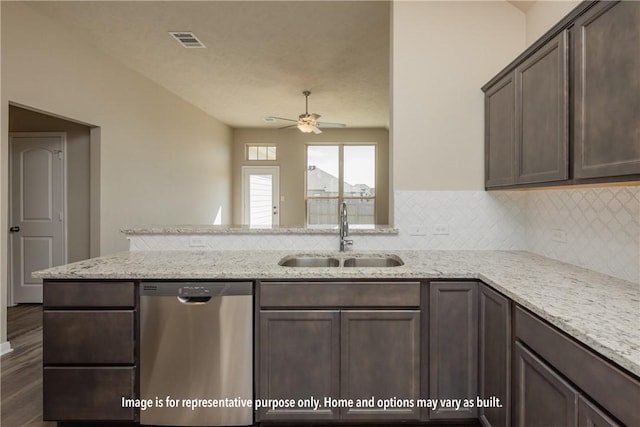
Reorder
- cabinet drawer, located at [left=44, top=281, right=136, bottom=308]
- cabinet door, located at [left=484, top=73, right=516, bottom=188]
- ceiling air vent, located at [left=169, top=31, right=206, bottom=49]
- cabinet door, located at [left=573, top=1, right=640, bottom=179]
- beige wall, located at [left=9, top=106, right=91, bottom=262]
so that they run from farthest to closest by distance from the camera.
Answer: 1. beige wall, located at [left=9, top=106, right=91, bottom=262]
2. ceiling air vent, located at [left=169, top=31, right=206, bottom=49]
3. cabinet door, located at [left=484, top=73, right=516, bottom=188]
4. cabinet drawer, located at [left=44, top=281, right=136, bottom=308]
5. cabinet door, located at [left=573, top=1, right=640, bottom=179]

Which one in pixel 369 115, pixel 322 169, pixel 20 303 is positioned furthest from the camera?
pixel 322 169

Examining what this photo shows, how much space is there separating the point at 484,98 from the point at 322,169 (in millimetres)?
5573

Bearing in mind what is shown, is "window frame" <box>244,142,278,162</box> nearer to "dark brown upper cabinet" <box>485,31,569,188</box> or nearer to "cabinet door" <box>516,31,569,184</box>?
"dark brown upper cabinet" <box>485,31,569,188</box>

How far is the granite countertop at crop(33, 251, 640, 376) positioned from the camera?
104 centimetres

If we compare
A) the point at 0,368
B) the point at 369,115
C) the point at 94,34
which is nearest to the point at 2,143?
the point at 94,34

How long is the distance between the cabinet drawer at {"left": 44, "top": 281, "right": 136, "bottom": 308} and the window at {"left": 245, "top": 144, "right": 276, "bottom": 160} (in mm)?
6413

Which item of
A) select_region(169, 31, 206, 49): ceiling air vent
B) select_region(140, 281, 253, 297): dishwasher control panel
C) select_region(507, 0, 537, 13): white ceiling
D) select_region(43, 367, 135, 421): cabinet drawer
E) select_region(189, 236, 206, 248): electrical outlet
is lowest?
select_region(43, 367, 135, 421): cabinet drawer

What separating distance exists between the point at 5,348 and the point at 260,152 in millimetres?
5972

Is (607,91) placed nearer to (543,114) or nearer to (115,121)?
(543,114)

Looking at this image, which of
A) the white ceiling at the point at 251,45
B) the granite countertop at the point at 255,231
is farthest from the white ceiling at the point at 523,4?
the granite countertop at the point at 255,231

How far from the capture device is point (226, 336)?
1.79 metres

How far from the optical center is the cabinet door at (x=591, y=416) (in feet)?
3.02

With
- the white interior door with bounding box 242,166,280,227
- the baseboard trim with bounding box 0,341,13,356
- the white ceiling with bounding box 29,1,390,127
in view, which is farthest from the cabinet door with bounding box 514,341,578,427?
the white interior door with bounding box 242,166,280,227

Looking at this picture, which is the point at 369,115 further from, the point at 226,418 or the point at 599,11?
the point at 226,418
